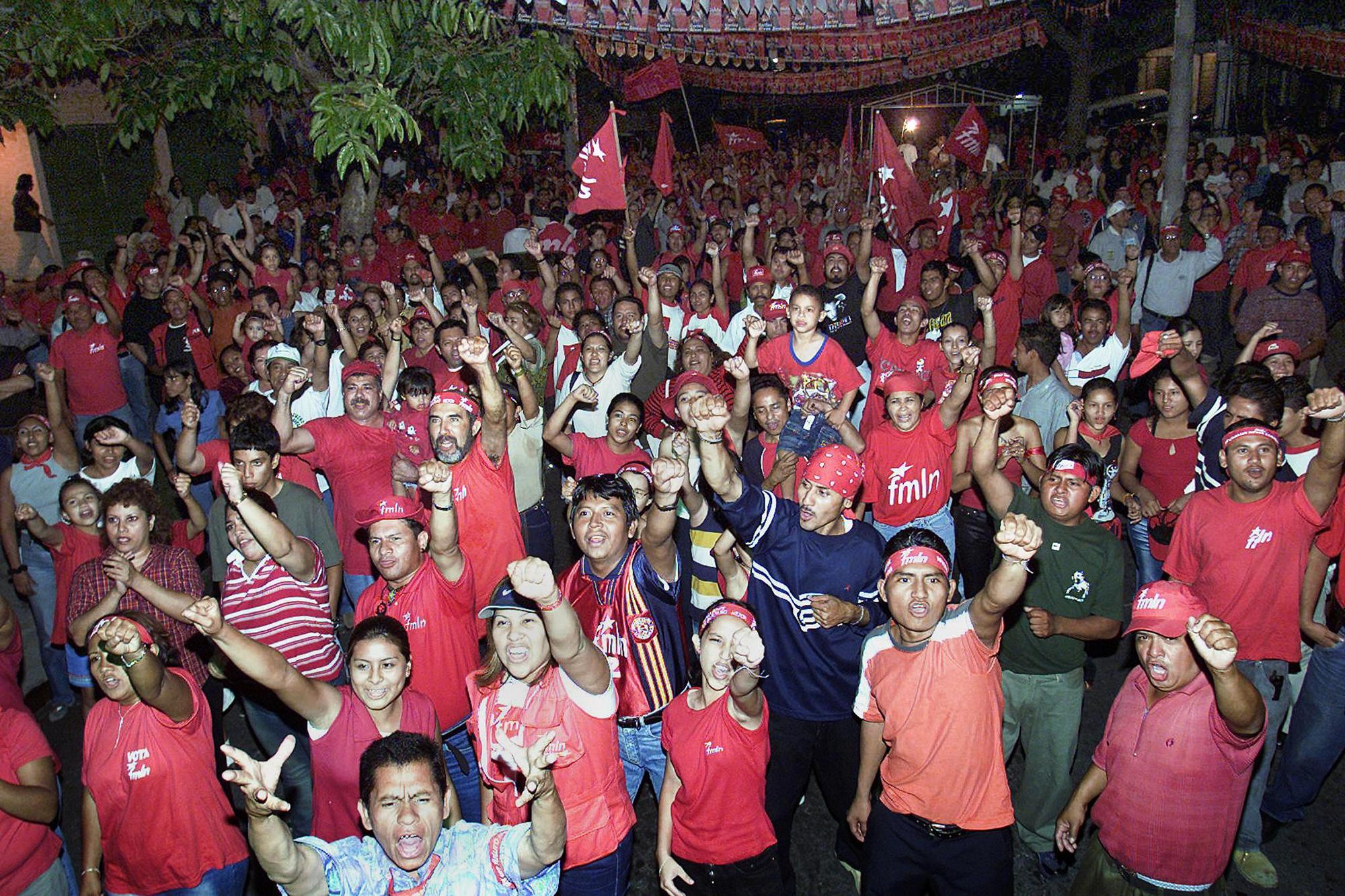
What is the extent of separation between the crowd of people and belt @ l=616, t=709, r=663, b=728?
0.02 metres

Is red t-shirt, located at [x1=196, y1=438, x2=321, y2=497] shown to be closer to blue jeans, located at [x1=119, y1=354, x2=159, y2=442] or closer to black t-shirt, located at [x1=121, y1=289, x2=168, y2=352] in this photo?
blue jeans, located at [x1=119, y1=354, x2=159, y2=442]

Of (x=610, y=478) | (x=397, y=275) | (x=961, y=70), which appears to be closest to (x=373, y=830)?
(x=610, y=478)

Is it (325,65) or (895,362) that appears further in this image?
(325,65)

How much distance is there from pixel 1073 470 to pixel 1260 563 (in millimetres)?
877

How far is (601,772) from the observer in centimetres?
349

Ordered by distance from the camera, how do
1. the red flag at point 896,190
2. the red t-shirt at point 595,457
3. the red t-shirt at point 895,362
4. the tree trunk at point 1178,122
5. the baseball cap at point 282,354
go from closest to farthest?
the red t-shirt at point 595,457 < the baseball cap at point 282,354 < the red t-shirt at point 895,362 < the red flag at point 896,190 < the tree trunk at point 1178,122

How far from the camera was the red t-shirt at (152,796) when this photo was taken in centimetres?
357

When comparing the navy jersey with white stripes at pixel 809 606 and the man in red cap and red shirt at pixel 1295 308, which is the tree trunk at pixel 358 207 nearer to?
the navy jersey with white stripes at pixel 809 606

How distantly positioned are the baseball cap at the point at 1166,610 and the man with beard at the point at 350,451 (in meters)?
4.35

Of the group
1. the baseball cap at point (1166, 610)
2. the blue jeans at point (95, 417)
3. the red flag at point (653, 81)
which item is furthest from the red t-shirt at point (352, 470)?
the red flag at point (653, 81)

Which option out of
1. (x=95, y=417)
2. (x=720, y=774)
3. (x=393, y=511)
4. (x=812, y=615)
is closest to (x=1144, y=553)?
(x=812, y=615)

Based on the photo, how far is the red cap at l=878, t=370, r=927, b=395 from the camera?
18.9 feet

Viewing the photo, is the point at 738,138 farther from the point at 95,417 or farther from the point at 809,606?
the point at 809,606

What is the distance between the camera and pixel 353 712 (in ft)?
12.0
